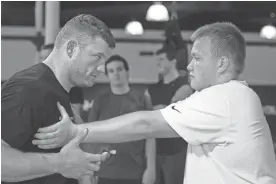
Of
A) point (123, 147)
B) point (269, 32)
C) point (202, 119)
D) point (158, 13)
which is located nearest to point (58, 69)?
point (202, 119)

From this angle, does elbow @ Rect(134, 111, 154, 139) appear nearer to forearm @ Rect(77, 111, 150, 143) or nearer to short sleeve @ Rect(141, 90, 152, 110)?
forearm @ Rect(77, 111, 150, 143)

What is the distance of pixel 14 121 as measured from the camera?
1.57 metres

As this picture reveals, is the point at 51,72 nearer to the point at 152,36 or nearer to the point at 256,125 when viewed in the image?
the point at 256,125

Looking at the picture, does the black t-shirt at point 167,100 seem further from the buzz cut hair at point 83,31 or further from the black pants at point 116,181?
the buzz cut hair at point 83,31

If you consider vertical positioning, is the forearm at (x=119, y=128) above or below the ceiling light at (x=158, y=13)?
below

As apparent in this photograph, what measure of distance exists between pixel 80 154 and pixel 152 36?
23.6 ft

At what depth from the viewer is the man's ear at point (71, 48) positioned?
1791mm

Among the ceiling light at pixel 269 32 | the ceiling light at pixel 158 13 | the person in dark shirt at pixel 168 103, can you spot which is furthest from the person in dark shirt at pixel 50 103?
the ceiling light at pixel 269 32

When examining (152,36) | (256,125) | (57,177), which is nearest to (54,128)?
(57,177)

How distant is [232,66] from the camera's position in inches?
69.7

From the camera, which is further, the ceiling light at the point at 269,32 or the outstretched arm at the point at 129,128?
the ceiling light at the point at 269,32

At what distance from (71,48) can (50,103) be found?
0.77ft

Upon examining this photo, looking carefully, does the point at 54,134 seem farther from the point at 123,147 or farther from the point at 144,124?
the point at 123,147

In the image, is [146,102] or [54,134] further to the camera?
[146,102]
